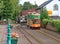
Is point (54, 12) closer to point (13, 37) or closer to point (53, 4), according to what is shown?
point (53, 4)

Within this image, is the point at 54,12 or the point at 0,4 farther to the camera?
the point at 54,12

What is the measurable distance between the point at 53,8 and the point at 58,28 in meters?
43.0

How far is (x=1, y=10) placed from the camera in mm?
23328

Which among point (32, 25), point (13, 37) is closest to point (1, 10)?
point (13, 37)

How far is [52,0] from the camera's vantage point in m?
85.6

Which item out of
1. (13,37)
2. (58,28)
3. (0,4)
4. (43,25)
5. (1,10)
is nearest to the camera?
(13,37)

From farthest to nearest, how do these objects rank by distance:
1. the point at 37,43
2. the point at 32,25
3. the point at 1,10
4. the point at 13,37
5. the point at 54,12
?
the point at 54,12
the point at 32,25
the point at 37,43
the point at 1,10
the point at 13,37

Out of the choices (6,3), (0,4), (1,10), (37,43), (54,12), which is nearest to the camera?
(0,4)

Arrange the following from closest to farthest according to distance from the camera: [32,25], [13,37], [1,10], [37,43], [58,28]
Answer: [13,37] → [1,10] → [37,43] → [58,28] → [32,25]

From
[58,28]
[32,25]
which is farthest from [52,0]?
[58,28]

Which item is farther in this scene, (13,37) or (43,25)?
(43,25)

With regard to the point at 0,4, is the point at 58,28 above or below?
below

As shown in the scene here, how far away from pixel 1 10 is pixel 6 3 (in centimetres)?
172

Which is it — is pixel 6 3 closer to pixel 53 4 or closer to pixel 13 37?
pixel 13 37
